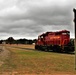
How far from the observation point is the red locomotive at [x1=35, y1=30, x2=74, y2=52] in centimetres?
4596

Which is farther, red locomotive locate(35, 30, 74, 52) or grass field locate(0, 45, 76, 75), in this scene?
red locomotive locate(35, 30, 74, 52)

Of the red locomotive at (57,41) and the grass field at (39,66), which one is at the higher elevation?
the red locomotive at (57,41)

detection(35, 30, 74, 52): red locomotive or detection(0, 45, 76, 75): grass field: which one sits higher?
detection(35, 30, 74, 52): red locomotive

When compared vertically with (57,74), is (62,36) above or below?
above

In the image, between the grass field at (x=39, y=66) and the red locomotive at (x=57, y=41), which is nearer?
the grass field at (x=39, y=66)

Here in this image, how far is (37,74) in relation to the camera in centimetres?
1464

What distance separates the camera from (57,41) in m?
49.1

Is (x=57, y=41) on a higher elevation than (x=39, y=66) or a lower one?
higher

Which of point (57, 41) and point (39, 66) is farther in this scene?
point (57, 41)

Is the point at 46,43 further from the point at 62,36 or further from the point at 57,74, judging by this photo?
the point at 57,74

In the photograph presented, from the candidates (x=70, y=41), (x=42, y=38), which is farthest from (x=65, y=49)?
(x=42, y=38)

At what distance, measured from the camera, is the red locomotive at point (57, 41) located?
45959mm

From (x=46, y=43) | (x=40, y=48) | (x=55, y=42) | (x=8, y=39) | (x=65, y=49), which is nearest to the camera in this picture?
(x=65, y=49)

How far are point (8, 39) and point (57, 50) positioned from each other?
150m
